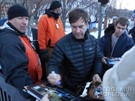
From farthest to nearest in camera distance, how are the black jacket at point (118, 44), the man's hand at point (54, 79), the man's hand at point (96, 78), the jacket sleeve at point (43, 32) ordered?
1. the jacket sleeve at point (43, 32)
2. the black jacket at point (118, 44)
3. the man's hand at point (96, 78)
4. the man's hand at point (54, 79)

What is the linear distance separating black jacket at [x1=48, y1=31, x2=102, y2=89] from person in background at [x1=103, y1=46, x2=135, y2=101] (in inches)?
56.1

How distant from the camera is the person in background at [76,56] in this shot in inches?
97.3

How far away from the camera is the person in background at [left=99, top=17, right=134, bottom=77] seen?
363 cm

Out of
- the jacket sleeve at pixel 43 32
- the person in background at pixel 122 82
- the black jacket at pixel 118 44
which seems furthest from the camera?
the jacket sleeve at pixel 43 32

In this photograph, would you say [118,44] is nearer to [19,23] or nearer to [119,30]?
[119,30]

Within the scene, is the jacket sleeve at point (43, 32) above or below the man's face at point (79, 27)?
below

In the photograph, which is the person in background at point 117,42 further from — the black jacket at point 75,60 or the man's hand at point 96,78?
the man's hand at point 96,78

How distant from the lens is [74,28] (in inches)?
98.4

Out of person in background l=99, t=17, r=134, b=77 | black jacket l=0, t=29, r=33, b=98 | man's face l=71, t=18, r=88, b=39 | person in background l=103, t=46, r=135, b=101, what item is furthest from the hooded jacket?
person in background l=103, t=46, r=135, b=101

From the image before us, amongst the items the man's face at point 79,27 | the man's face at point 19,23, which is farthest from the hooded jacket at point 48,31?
the man's face at point 79,27

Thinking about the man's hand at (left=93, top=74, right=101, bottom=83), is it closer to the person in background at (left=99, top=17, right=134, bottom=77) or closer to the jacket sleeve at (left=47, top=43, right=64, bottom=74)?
the jacket sleeve at (left=47, top=43, right=64, bottom=74)

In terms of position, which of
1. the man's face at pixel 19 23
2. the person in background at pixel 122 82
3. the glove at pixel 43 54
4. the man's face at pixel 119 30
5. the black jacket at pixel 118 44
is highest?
the man's face at pixel 19 23

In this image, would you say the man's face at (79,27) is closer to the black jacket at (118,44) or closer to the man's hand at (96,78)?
the man's hand at (96,78)

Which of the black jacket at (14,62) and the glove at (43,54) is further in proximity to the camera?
the glove at (43,54)
